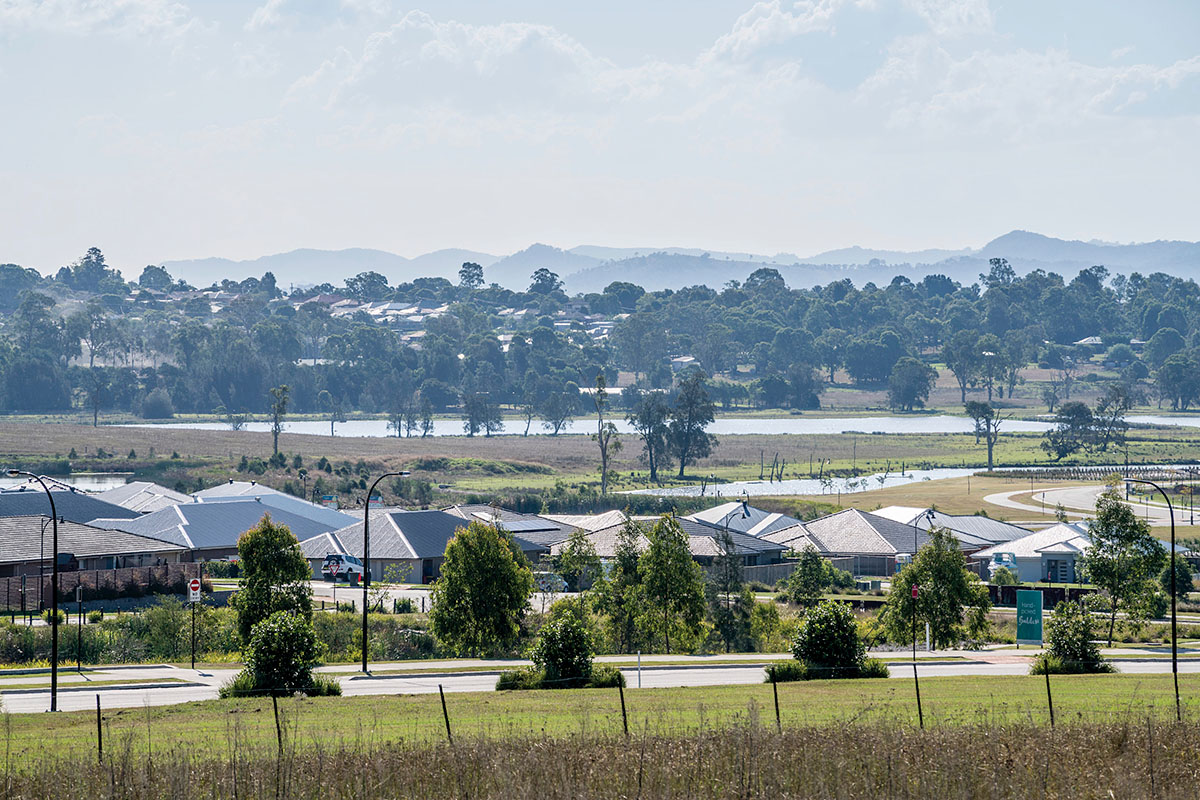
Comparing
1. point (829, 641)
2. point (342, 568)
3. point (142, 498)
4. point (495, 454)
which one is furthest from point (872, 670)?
point (495, 454)

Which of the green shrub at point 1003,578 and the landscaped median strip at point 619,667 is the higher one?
the landscaped median strip at point 619,667

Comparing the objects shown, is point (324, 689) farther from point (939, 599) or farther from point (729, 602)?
point (729, 602)

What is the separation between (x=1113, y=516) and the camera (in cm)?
5512

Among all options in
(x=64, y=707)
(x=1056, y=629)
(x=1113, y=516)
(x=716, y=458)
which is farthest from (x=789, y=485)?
(x=64, y=707)

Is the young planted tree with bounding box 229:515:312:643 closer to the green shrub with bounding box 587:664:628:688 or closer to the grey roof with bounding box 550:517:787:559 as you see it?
the green shrub with bounding box 587:664:628:688

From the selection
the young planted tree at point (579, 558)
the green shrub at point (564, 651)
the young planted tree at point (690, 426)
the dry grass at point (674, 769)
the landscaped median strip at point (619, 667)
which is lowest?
the landscaped median strip at point (619, 667)

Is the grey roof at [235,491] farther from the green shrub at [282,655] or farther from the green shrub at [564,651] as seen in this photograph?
the green shrub at [564,651]

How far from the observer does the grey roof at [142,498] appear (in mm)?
97125

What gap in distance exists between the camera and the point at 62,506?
289 feet

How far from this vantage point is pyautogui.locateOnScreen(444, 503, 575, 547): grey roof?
91125 millimetres

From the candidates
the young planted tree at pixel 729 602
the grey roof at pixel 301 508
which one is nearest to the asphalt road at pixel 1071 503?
the young planted tree at pixel 729 602

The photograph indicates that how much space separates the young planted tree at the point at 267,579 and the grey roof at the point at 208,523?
107ft

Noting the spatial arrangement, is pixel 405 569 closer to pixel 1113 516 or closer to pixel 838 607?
pixel 1113 516

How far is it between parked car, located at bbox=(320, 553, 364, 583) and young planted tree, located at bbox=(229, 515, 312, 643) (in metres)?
30.4
